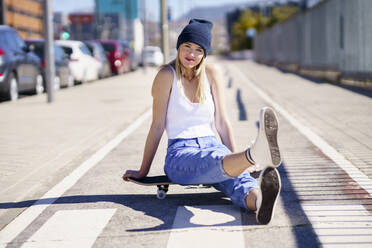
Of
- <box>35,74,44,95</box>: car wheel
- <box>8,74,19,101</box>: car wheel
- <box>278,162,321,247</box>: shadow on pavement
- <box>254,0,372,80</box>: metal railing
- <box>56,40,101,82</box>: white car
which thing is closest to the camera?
<box>278,162,321,247</box>: shadow on pavement

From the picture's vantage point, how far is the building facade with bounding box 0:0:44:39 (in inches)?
4488

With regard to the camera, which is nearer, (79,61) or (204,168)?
(204,168)

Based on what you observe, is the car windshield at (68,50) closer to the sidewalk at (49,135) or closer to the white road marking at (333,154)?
the sidewalk at (49,135)

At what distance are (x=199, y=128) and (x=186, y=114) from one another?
0.49 feet

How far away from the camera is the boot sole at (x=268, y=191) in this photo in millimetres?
4098

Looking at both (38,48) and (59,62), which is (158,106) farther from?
(38,48)

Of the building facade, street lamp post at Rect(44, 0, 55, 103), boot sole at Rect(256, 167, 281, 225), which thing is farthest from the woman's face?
the building facade

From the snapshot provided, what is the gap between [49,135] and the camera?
30.6 feet

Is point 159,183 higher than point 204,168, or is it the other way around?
point 204,168

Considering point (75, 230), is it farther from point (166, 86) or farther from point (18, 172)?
point (18, 172)

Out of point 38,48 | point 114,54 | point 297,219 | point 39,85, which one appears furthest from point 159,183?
point 114,54

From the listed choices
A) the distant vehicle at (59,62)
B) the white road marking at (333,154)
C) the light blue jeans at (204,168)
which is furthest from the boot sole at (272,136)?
the distant vehicle at (59,62)

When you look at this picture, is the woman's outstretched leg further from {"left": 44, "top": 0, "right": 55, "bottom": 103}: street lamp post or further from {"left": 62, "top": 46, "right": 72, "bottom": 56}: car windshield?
{"left": 62, "top": 46, "right": 72, "bottom": 56}: car windshield

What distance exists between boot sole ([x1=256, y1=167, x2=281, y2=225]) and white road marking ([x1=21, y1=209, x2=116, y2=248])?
1.07 m
